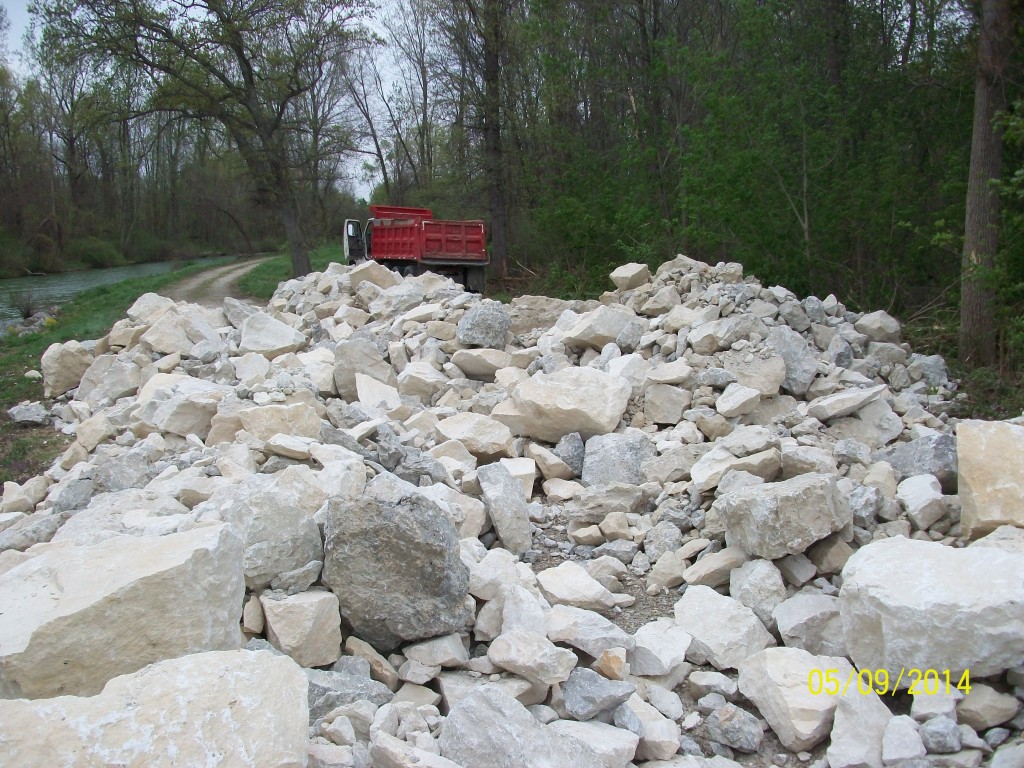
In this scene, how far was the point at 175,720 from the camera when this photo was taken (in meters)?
2.13

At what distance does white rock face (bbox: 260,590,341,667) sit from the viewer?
10.7ft

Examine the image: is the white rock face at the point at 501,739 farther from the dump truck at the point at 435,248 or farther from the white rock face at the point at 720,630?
the dump truck at the point at 435,248

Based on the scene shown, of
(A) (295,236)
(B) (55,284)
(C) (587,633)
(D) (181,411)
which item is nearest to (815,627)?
(C) (587,633)

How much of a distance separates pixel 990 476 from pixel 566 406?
10.2 ft

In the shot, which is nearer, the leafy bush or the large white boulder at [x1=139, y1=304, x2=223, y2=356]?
the large white boulder at [x1=139, y1=304, x2=223, y2=356]

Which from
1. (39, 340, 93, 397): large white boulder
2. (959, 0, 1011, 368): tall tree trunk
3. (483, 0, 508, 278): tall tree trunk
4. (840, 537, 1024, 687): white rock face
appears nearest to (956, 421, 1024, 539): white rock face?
(840, 537, 1024, 687): white rock face

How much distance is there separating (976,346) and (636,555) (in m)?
5.12

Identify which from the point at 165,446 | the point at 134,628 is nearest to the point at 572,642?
the point at 134,628

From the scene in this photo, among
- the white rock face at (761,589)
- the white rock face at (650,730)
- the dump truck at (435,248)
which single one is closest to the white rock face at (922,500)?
the white rock face at (761,589)

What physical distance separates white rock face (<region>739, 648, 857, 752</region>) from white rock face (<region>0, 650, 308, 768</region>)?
6.10 ft

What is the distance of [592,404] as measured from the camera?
21.3 ft

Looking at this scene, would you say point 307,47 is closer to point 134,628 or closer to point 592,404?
point 592,404

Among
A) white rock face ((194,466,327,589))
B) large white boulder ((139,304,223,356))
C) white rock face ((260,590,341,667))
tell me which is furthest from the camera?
large white boulder ((139,304,223,356))
